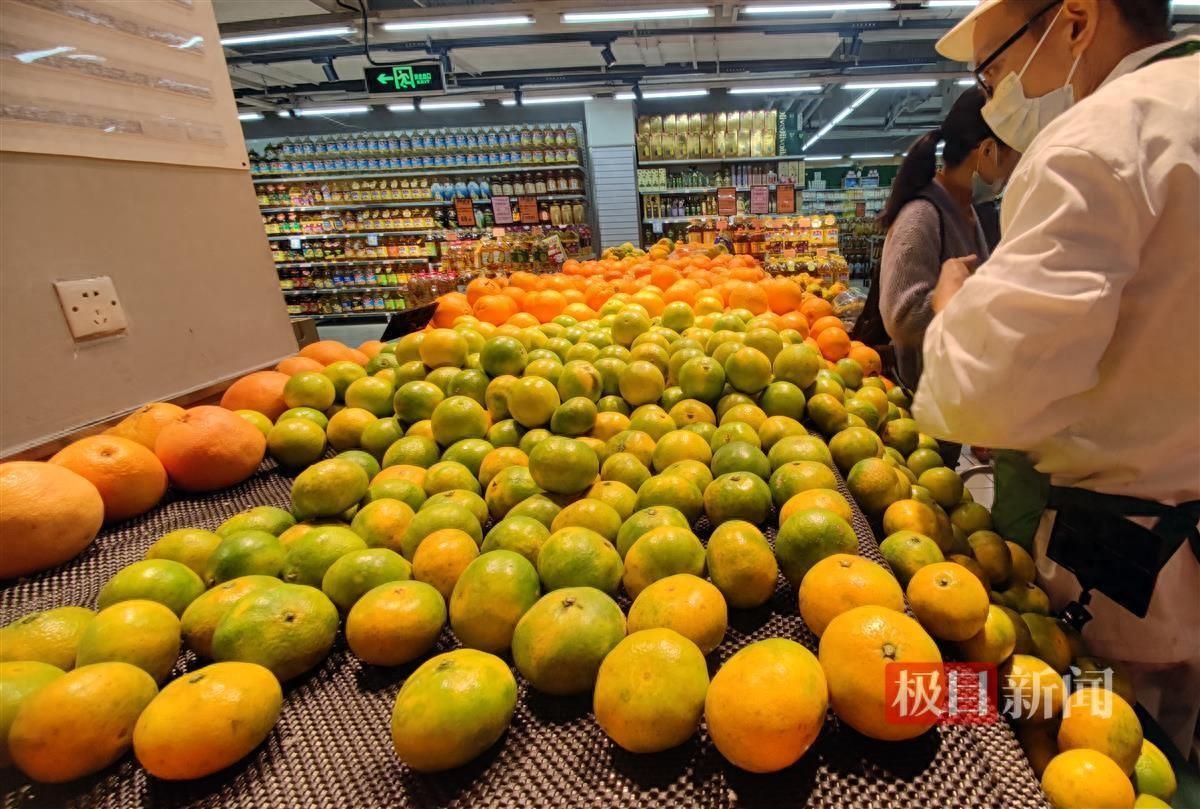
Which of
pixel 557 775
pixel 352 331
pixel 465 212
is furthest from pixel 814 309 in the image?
pixel 352 331

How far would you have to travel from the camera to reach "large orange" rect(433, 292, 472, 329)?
2471 mm

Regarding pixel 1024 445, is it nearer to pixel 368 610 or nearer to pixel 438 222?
pixel 368 610

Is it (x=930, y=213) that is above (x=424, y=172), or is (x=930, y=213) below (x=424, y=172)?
below

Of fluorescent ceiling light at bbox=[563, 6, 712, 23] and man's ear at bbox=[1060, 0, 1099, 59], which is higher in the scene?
fluorescent ceiling light at bbox=[563, 6, 712, 23]

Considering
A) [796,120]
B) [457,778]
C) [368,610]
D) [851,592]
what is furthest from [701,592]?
[796,120]

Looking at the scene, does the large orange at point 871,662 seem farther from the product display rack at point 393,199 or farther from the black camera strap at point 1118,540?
the product display rack at point 393,199

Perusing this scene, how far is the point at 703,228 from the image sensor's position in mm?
7723

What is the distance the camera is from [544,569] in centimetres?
100

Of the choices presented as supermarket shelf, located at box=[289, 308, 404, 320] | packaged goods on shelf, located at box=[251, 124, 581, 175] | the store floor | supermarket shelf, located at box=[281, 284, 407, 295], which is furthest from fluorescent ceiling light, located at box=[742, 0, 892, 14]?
supermarket shelf, located at box=[289, 308, 404, 320]

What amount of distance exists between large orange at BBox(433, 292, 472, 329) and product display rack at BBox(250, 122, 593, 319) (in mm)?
7137

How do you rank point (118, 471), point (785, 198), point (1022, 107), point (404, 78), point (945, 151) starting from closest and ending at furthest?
point (118, 471) < point (1022, 107) < point (945, 151) < point (404, 78) < point (785, 198)

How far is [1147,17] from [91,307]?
2669 millimetres

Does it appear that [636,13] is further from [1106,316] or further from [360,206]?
[1106,316]

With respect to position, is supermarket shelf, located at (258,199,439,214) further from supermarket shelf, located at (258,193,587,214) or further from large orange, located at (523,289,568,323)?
large orange, located at (523,289,568,323)
